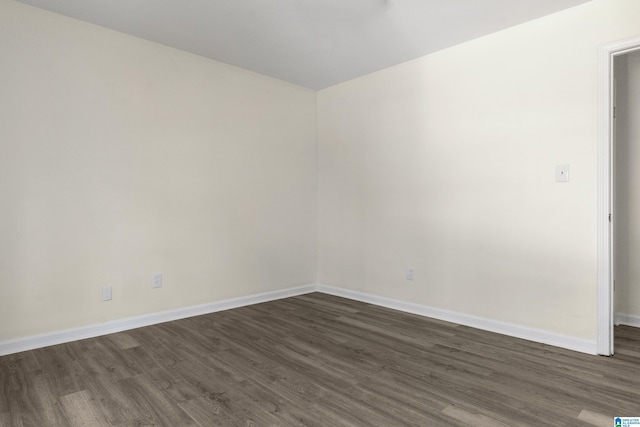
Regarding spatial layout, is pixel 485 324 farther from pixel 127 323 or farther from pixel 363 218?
pixel 127 323

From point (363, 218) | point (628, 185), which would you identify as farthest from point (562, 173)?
point (363, 218)

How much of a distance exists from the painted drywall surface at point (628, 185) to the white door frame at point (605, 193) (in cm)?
108

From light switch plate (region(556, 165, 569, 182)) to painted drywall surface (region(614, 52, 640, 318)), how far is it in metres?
1.13

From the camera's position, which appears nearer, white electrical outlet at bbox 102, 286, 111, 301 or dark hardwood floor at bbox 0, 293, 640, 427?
dark hardwood floor at bbox 0, 293, 640, 427

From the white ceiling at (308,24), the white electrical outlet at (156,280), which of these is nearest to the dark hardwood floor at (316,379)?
the white electrical outlet at (156,280)

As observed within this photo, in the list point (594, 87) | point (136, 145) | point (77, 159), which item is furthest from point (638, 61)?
point (77, 159)

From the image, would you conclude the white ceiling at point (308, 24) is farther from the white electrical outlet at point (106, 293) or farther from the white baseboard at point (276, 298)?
the white baseboard at point (276, 298)

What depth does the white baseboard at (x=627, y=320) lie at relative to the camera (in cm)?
335

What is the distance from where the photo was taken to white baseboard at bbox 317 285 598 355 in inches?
108

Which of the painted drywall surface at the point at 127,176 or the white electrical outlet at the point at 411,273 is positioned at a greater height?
the painted drywall surface at the point at 127,176

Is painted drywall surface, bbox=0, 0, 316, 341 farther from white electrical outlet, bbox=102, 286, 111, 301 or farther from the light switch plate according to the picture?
the light switch plate

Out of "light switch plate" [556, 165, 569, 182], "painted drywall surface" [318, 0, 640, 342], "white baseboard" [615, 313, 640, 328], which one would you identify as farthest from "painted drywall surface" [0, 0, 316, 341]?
"white baseboard" [615, 313, 640, 328]

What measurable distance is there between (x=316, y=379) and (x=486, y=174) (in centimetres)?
214

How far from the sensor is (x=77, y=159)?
2953 millimetres
